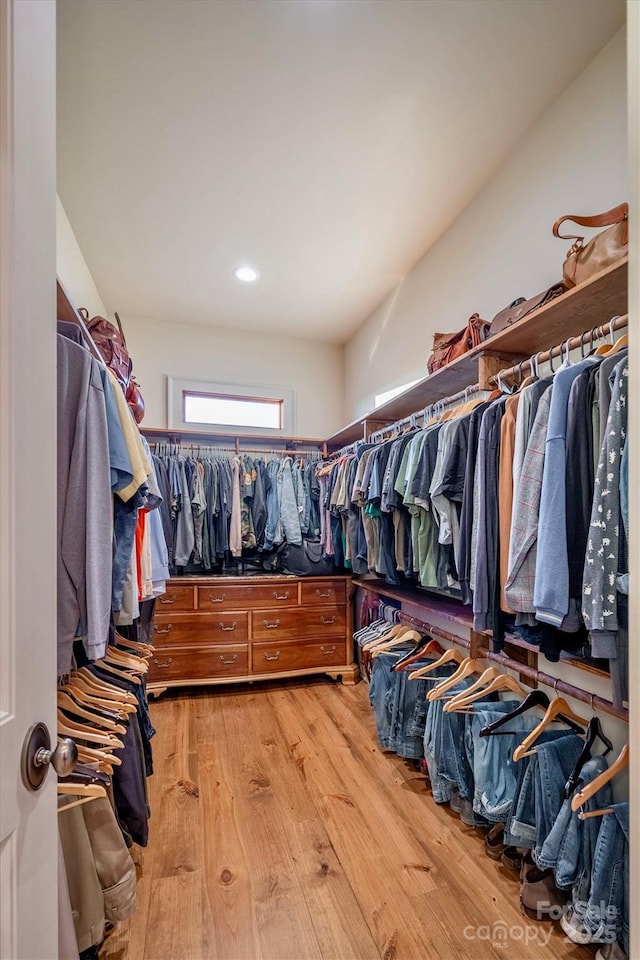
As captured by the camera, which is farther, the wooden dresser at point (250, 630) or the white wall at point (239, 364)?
the white wall at point (239, 364)

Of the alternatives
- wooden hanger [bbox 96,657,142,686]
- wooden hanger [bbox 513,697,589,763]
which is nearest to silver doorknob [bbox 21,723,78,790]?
wooden hanger [bbox 96,657,142,686]

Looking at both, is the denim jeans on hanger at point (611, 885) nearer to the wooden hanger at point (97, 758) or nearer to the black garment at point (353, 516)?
the wooden hanger at point (97, 758)

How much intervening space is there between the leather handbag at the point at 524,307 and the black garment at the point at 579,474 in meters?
0.44

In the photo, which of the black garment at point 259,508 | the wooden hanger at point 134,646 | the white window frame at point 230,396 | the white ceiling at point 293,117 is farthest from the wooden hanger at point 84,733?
the white window frame at point 230,396

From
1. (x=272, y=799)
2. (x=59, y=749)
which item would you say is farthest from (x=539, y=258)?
(x=272, y=799)

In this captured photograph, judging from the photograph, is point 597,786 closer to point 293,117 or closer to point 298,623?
point 298,623

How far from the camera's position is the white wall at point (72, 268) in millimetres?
2191

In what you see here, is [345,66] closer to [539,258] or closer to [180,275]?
[539,258]

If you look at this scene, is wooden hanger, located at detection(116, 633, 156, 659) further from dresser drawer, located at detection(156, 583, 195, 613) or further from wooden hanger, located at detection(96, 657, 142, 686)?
dresser drawer, located at detection(156, 583, 195, 613)

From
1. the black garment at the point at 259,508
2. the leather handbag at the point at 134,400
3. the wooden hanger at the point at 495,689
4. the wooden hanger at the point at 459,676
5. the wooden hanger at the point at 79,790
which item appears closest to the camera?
the wooden hanger at the point at 79,790

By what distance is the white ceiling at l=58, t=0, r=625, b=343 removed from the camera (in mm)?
1393

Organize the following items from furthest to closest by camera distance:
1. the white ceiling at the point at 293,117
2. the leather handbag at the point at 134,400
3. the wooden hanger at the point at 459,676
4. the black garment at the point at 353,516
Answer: the black garment at the point at 353,516, the leather handbag at the point at 134,400, the wooden hanger at the point at 459,676, the white ceiling at the point at 293,117

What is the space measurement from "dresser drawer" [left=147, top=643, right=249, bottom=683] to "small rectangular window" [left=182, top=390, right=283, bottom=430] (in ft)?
6.21

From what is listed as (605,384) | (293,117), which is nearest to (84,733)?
(605,384)
